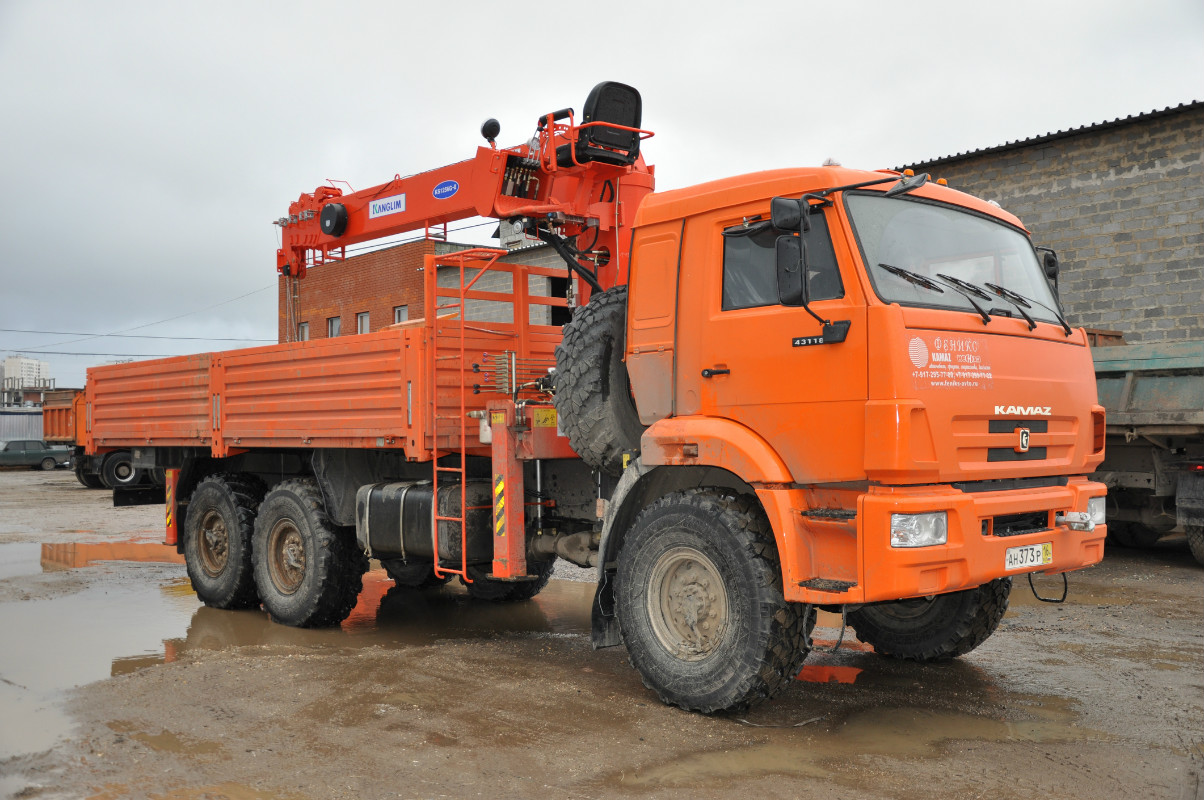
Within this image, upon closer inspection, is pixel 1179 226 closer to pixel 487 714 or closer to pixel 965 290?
pixel 965 290

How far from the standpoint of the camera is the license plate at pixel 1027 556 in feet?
16.9

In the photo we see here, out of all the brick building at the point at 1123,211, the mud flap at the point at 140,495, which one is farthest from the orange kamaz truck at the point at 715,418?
the brick building at the point at 1123,211

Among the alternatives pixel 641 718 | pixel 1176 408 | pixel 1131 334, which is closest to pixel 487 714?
pixel 641 718

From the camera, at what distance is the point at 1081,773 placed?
4641 mm

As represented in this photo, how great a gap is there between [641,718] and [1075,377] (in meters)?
3.00

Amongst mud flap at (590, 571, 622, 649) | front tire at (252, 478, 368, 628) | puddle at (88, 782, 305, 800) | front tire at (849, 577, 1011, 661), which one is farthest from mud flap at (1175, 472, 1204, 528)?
puddle at (88, 782, 305, 800)

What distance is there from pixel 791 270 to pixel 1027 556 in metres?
1.90

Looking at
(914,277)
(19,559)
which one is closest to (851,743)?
(914,277)

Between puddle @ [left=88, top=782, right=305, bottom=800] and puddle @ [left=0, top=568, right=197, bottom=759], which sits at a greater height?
puddle @ [left=0, top=568, right=197, bottom=759]

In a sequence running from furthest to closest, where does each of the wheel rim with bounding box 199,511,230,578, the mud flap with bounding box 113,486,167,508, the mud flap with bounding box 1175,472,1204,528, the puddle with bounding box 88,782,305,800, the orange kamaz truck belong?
the mud flap with bounding box 113,486,167,508 < the mud flap with bounding box 1175,472,1204,528 < the wheel rim with bounding box 199,511,230,578 < the orange kamaz truck < the puddle with bounding box 88,782,305,800

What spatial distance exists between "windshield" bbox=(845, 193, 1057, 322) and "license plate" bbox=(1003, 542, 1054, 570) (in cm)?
121

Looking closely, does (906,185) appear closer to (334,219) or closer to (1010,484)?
(1010,484)

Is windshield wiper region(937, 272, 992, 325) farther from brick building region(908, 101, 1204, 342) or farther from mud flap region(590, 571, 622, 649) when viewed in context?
brick building region(908, 101, 1204, 342)

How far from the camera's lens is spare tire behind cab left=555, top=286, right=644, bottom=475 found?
613cm
